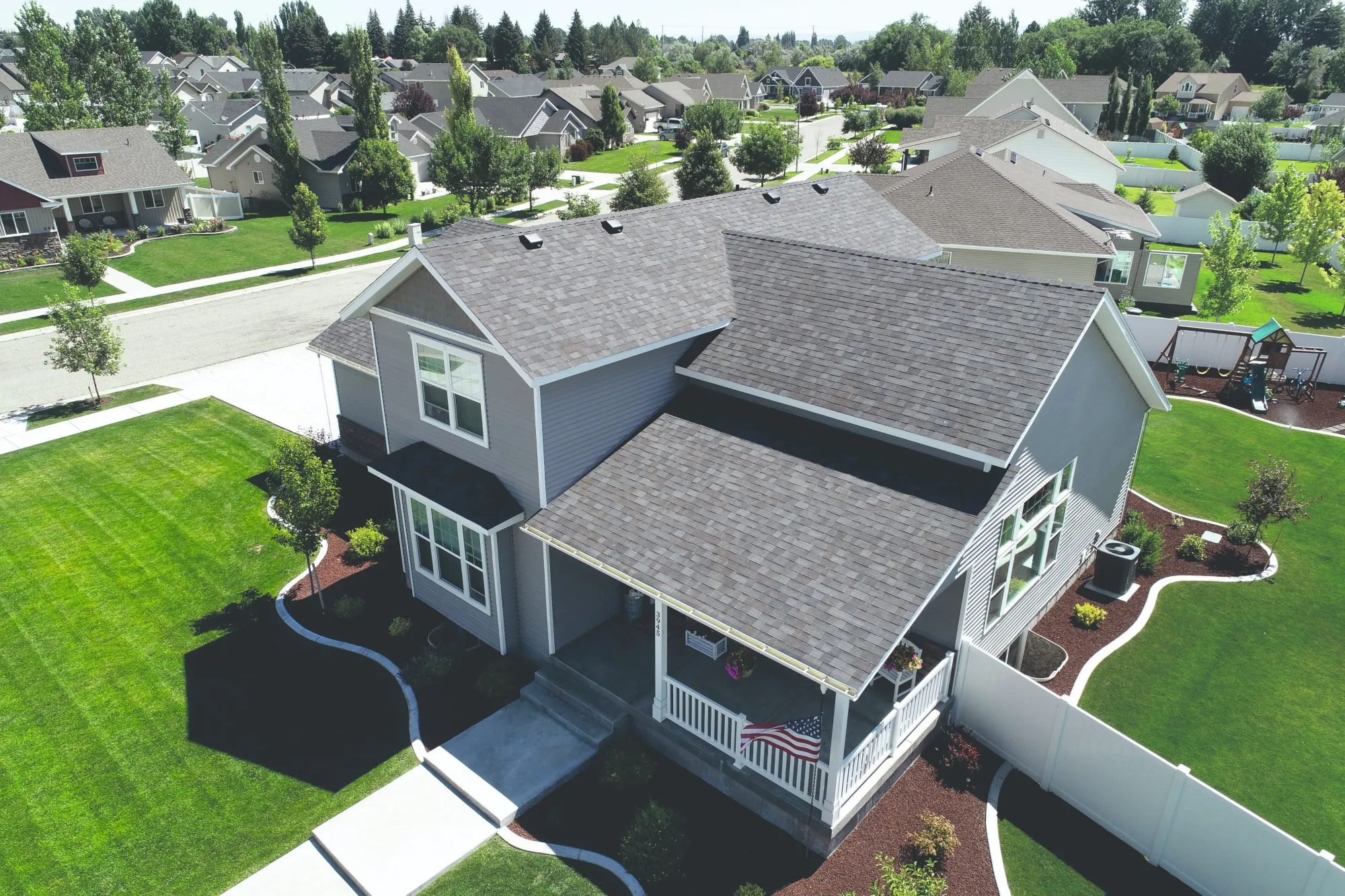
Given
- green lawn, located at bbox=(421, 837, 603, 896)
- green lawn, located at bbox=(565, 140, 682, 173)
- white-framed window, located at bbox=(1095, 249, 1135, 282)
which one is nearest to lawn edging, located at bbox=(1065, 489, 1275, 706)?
green lawn, located at bbox=(421, 837, 603, 896)

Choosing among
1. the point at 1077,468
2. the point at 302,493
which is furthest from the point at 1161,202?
the point at 302,493

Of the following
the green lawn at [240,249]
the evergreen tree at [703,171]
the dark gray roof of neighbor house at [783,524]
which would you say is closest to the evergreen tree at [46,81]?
the green lawn at [240,249]

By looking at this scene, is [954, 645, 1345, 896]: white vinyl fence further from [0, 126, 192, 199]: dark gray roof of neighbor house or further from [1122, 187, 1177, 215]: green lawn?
[0, 126, 192, 199]: dark gray roof of neighbor house

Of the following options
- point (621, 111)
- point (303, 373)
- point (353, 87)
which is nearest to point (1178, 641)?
point (303, 373)

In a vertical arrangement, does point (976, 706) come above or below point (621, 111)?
below

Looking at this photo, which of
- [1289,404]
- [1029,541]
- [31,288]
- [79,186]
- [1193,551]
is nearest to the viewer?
[1029,541]

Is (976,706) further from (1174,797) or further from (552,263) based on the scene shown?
(552,263)

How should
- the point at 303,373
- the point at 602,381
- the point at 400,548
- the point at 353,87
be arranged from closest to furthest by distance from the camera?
the point at 602,381 → the point at 400,548 → the point at 303,373 → the point at 353,87

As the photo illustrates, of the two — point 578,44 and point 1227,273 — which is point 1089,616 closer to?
point 1227,273
